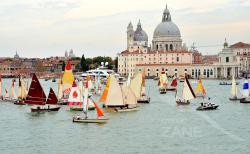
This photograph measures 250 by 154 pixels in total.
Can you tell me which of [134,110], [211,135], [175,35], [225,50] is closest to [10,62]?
[175,35]

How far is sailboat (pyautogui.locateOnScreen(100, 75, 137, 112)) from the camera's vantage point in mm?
28484

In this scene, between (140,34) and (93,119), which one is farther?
(140,34)

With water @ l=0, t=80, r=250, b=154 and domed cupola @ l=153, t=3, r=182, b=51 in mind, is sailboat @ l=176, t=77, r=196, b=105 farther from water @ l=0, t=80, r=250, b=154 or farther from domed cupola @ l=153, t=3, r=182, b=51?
domed cupola @ l=153, t=3, r=182, b=51

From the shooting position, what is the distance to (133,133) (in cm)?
2223

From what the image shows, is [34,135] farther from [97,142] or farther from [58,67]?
[58,67]

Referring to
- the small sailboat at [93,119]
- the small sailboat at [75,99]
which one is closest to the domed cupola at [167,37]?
the small sailboat at [75,99]

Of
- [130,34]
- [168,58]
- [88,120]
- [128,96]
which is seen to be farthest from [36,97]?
[130,34]

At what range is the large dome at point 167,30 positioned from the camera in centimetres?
10200

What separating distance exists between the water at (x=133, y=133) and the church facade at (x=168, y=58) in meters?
62.4

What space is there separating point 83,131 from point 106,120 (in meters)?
2.50

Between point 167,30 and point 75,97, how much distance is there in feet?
242

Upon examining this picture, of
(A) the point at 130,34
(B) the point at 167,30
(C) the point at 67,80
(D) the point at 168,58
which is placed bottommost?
(C) the point at 67,80

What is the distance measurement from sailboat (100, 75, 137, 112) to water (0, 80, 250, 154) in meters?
0.60

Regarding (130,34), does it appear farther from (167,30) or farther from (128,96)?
(128,96)
